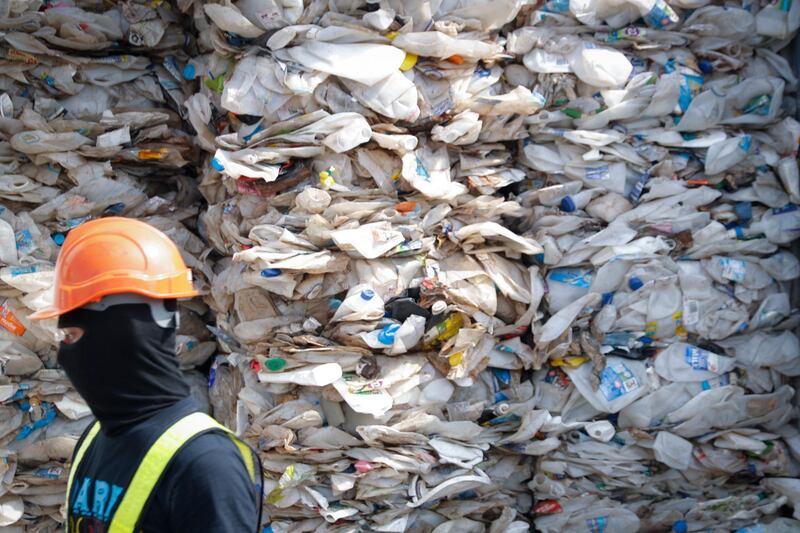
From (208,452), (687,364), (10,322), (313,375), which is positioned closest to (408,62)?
(313,375)

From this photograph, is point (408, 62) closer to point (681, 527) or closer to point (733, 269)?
point (733, 269)

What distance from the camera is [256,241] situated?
2717 mm

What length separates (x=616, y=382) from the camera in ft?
9.57

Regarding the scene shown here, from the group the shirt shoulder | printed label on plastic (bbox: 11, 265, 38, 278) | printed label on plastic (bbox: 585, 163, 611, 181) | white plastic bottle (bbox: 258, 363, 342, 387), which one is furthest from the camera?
printed label on plastic (bbox: 585, 163, 611, 181)

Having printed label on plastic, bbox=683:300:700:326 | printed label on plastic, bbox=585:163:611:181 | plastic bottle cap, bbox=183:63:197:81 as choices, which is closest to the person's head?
plastic bottle cap, bbox=183:63:197:81

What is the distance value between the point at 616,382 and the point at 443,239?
2.70 feet

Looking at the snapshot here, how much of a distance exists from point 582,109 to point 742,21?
0.72 m

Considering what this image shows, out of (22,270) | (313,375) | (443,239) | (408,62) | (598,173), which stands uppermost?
(408,62)

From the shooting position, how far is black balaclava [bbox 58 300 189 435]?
4.21 ft

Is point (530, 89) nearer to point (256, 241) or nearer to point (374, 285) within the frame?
point (374, 285)

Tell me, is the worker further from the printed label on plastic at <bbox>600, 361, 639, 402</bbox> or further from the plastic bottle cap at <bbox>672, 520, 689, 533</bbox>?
the plastic bottle cap at <bbox>672, 520, 689, 533</bbox>

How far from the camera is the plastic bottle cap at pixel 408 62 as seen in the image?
9.12 ft

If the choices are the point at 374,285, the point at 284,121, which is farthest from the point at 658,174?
the point at 284,121

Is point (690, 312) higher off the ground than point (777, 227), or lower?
lower
